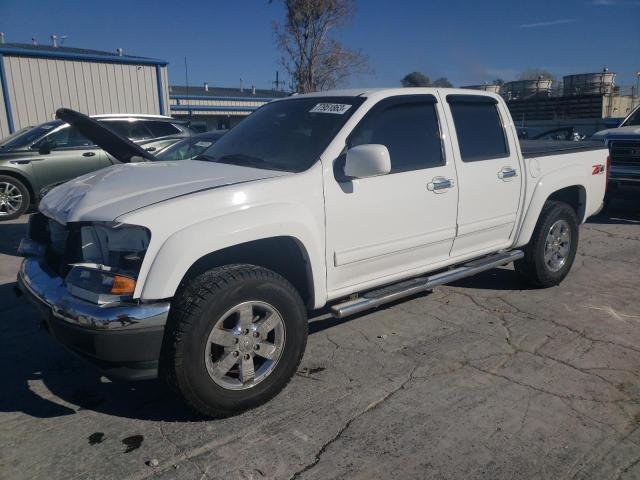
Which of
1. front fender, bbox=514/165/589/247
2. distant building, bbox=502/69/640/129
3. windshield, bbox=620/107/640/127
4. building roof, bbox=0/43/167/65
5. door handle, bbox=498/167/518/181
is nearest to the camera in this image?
door handle, bbox=498/167/518/181

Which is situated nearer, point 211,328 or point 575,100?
point 211,328

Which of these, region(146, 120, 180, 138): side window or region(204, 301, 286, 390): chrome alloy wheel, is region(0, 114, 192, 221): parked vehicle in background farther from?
region(204, 301, 286, 390): chrome alloy wheel

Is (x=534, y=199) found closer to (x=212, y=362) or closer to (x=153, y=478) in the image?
(x=212, y=362)

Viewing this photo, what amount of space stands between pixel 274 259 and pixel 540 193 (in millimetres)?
2799

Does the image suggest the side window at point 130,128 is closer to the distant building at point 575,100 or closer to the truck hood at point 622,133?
the truck hood at point 622,133

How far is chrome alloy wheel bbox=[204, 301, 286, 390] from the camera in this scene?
2.90 m

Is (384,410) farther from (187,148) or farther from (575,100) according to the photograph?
(575,100)

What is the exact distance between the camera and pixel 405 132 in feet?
12.9

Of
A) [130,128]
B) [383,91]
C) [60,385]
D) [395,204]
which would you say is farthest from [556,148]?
[130,128]

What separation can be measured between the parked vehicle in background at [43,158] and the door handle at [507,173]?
21.3 ft

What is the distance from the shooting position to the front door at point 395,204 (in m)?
3.44

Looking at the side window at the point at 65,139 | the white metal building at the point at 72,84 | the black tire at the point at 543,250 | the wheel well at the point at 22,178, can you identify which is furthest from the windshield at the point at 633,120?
the white metal building at the point at 72,84

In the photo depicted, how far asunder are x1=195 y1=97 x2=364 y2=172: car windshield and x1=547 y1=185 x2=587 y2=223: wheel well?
282 centimetres

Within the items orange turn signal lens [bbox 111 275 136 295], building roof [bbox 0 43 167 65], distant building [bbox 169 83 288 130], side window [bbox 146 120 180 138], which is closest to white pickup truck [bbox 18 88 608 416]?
orange turn signal lens [bbox 111 275 136 295]
